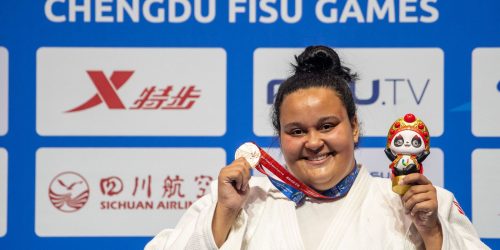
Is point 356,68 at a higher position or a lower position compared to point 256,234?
higher

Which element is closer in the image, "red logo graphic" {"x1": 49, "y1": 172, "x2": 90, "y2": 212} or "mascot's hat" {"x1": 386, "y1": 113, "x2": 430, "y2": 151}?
"mascot's hat" {"x1": 386, "y1": 113, "x2": 430, "y2": 151}

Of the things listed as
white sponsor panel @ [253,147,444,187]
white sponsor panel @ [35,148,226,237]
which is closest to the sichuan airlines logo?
white sponsor panel @ [35,148,226,237]

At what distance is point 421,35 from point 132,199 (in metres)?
0.96

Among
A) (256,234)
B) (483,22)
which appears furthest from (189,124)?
(483,22)

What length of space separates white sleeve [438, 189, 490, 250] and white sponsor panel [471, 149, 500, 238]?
536mm

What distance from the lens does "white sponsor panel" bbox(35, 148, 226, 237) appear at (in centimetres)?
205

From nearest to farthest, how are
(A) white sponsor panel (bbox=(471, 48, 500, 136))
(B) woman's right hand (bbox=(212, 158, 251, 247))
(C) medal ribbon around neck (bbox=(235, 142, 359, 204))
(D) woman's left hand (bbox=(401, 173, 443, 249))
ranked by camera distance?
(D) woman's left hand (bbox=(401, 173, 443, 249))
(B) woman's right hand (bbox=(212, 158, 251, 247))
(C) medal ribbon around neck (bbox=(235, 142, 359, 204))
(A) white sponsor panel (bbox=(471, 48, 500, 136))

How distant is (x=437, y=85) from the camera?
2.00 metres

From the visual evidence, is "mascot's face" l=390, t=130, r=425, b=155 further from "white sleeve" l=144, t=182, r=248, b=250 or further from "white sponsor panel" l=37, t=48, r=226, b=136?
"white sponsor panel" l=37, t=48, r=226, b=136

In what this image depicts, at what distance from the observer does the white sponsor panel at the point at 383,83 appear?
79.0 inches

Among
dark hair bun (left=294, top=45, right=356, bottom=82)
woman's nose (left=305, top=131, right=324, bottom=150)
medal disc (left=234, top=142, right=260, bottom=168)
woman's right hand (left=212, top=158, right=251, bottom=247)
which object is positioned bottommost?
woman's right hand (left=212, top=158, right=251, bottom=247)

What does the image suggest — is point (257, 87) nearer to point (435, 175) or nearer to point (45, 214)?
point (435, 175)

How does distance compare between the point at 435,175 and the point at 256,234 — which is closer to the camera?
the point at 256,234

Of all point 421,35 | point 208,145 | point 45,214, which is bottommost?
point 45,214
